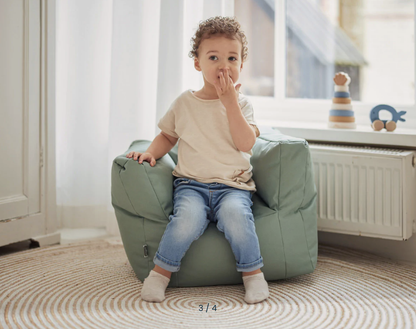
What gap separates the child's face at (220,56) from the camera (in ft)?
5.59

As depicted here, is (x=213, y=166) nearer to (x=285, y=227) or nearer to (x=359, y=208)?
(x=285, y=227)

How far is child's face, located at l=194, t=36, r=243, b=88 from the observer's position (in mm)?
1703

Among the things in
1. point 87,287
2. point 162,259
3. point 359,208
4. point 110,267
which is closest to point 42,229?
point 110,267

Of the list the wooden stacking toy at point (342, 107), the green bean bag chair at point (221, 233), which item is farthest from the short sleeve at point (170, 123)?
the wooden stacking toy at point (342, 107)

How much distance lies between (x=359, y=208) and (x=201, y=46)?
861mm

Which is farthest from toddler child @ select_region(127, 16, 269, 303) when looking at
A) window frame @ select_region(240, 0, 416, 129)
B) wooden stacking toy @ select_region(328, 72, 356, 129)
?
window frame @ select_region(240, 0, 416, 129)

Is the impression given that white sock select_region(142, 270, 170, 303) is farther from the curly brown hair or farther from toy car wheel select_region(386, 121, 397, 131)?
toy car wheel select_region(386, 121, 397, 131)

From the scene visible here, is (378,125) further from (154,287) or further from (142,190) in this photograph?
(154,287)

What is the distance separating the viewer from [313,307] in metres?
1.54

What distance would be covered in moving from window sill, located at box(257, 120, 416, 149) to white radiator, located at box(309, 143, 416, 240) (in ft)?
0.12

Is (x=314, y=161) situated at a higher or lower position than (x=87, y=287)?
higher

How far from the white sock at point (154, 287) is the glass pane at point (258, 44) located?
1.38 meters

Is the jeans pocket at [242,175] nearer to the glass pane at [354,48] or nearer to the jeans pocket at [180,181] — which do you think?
the jeans pocket at [180,181]

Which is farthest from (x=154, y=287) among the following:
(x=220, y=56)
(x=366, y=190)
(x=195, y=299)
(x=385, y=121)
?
(x=385, y=121)
